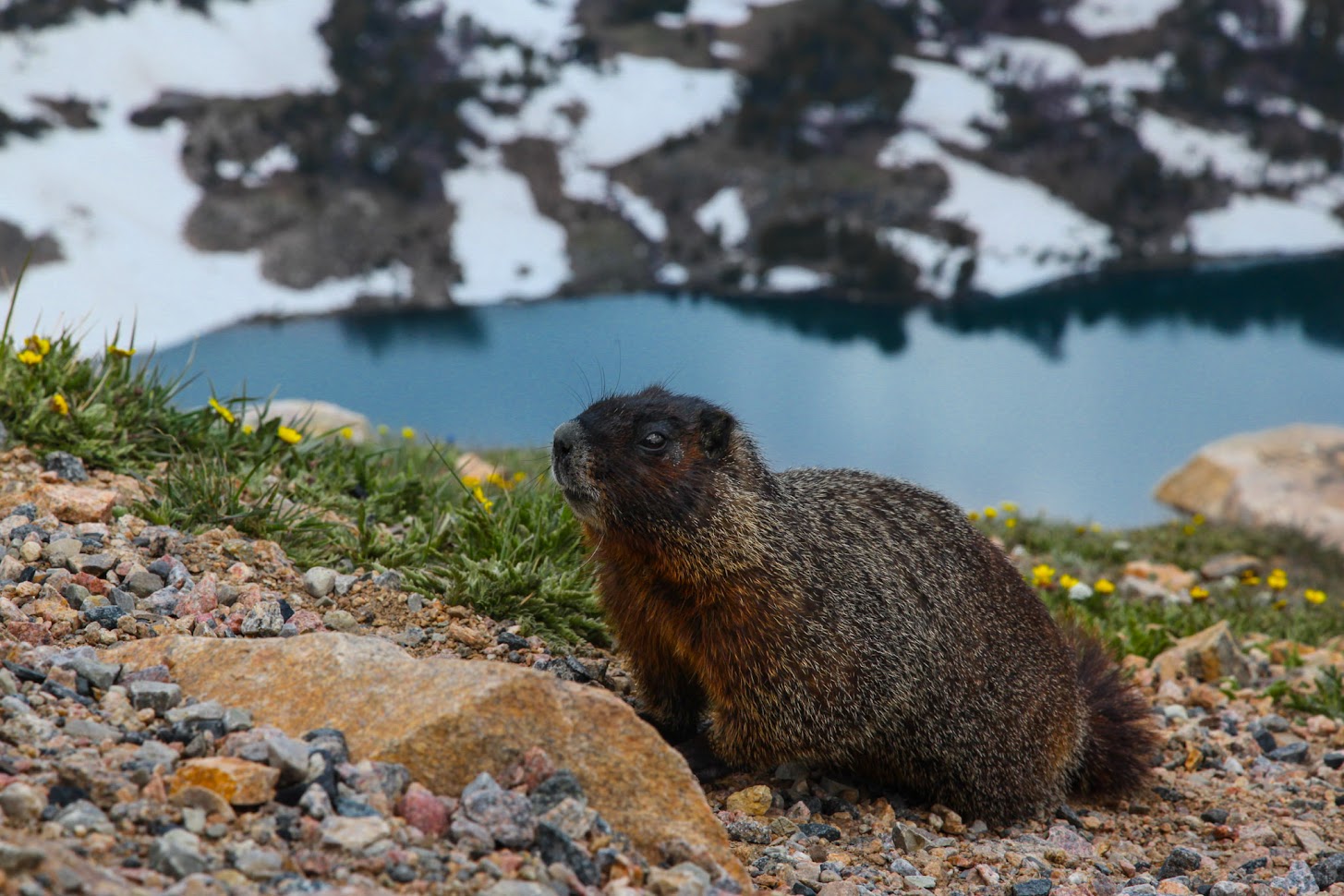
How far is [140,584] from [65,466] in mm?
1286

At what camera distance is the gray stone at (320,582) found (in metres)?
5.88

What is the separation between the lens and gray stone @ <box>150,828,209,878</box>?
312 cm

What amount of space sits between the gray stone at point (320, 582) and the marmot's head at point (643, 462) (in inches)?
55.4

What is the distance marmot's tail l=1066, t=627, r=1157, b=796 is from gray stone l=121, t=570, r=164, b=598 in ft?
15.1

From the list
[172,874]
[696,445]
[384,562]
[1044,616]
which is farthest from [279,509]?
[1044,616]

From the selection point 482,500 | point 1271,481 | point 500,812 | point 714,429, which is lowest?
point 500,812

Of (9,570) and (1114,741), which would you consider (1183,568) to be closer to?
(1114,741)

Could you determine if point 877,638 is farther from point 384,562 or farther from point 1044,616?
point 384,562

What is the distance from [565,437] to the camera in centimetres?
518

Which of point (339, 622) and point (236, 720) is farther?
point (339, 622)

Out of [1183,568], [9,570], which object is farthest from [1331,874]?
[1183,568]

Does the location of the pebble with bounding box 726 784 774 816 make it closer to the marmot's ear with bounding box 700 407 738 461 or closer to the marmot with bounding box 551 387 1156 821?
the marmot with bounding box 551 387 1156 821

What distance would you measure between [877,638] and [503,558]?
1958 mm

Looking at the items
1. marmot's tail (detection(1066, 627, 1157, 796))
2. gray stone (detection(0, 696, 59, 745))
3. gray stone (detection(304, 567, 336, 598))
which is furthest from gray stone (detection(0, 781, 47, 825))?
marmot's tail (detection(1066, 627, 1157, 796))
